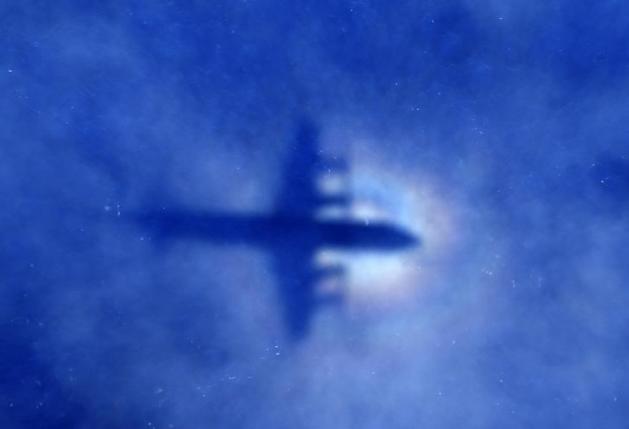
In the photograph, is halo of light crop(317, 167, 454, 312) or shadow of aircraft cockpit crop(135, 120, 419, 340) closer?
shadow of aircraft cockpit crop(135, 120, 419, 340)

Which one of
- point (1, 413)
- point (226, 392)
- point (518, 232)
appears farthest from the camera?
point (518, 232)

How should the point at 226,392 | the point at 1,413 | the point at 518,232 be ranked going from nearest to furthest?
the point at 1,413
the point at 226,392
the point at 518,232

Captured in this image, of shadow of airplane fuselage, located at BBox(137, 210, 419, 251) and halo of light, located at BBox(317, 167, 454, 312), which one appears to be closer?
shadow of airplane fuselage, located at BBox(137, 210, 419, 251)

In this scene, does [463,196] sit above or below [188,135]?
below

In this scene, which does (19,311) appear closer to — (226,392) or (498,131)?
(226,392)

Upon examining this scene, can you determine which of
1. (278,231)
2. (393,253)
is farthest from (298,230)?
(393,253)

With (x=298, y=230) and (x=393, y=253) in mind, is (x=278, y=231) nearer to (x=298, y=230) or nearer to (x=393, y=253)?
(x=298, y=230)

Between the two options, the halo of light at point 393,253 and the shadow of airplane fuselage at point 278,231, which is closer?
the shadow of airplane fuselage at point 278,231

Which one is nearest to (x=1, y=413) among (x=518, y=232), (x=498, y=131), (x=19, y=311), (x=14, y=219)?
(x=19, y=311)

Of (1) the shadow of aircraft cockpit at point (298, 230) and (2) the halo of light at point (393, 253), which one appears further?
(2) the halo of light at point (393, 253)
